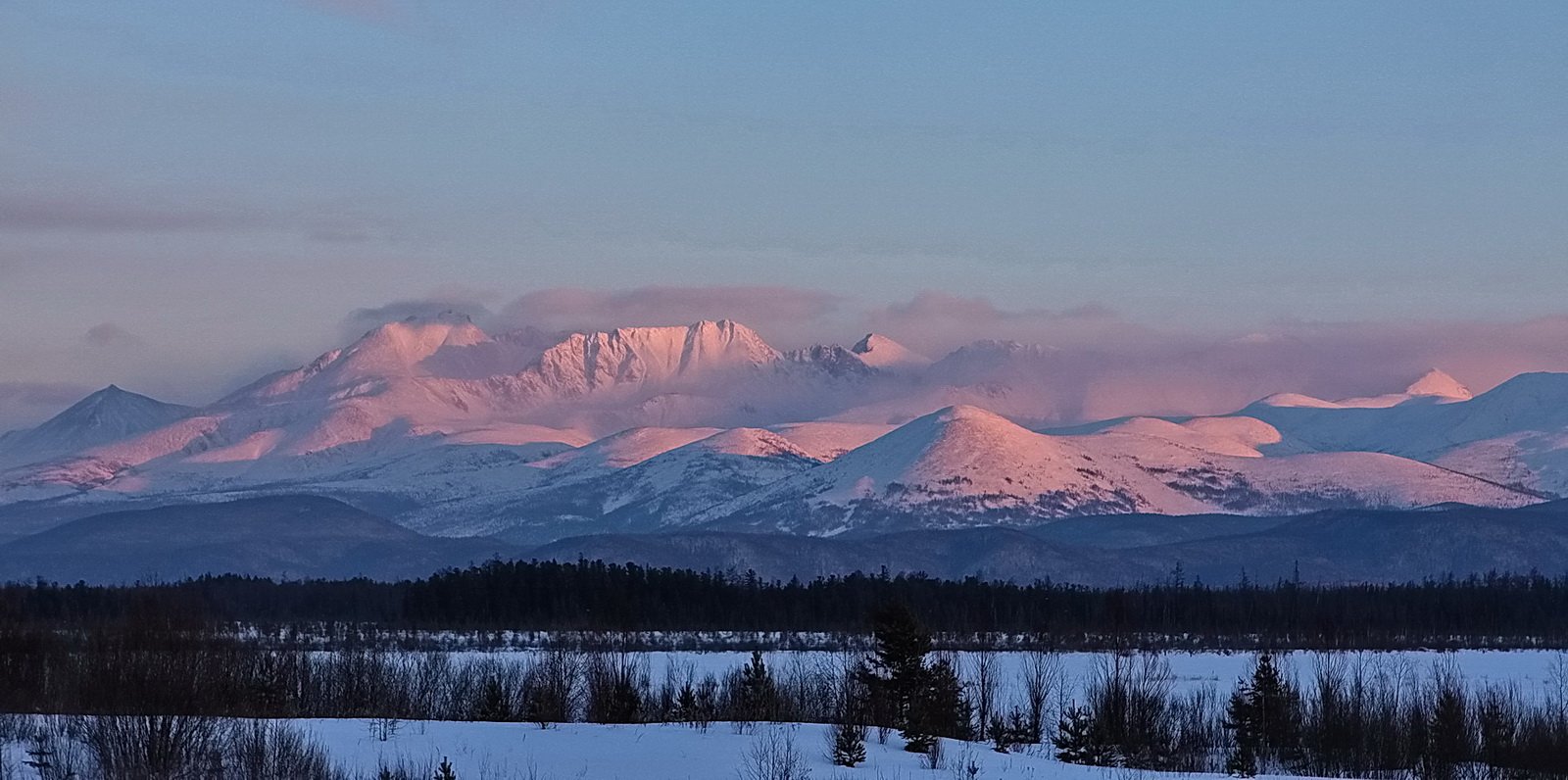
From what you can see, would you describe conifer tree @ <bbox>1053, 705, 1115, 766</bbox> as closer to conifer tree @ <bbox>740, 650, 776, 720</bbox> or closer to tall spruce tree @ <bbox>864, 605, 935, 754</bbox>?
tall spruce tree @ <bbox>864, 605, 935, 754</bbox>

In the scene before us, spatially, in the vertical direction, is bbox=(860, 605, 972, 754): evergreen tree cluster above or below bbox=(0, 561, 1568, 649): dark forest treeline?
below

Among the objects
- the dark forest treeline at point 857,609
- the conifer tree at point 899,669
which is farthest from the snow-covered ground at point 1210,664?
the conifer tree at point 899,669

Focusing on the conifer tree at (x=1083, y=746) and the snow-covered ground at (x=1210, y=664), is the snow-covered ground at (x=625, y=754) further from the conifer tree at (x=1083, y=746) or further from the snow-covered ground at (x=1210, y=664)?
the snow-covered ground at (x=1210, y=664)

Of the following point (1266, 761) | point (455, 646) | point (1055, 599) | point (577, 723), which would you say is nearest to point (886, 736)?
point (577, 723)

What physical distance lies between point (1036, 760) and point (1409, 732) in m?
13.6

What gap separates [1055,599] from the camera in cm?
17975

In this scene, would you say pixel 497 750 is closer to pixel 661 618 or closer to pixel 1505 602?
pixel 661 618

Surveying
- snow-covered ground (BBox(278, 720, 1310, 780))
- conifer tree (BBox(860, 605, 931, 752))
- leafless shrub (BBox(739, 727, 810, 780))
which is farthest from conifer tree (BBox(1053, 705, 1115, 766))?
leafless shrub (BBox(739, 727, 810, 780))

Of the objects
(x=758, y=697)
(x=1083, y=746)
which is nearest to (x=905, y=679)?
(x=1083, y=746)

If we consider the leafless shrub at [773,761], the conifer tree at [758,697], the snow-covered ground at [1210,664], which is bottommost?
the leafless shrub at [773,761]

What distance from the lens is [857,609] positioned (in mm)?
156750

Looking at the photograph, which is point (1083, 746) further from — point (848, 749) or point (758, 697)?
point (848, 749)

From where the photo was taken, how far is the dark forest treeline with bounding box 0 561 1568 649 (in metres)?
141

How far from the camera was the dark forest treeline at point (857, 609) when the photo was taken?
141125 millimetres
